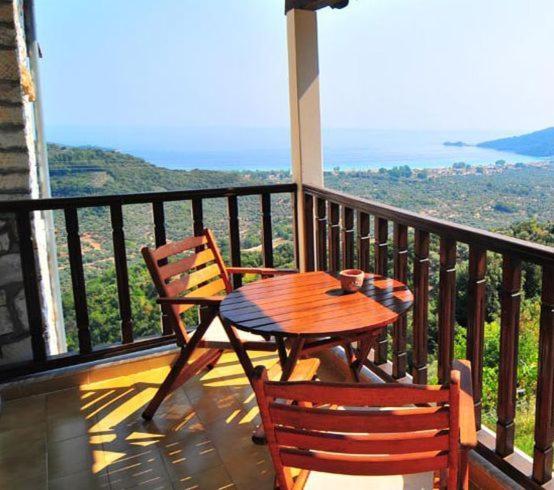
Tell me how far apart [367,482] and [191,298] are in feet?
4.64

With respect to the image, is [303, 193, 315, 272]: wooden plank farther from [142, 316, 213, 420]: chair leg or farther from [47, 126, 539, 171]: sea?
A: [142, 316, 213, 420]: chair leg

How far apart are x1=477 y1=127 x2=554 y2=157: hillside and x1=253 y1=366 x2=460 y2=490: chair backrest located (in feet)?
20.7

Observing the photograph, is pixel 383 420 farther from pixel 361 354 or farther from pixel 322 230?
pixel 322 230

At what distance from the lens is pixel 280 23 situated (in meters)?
3.80

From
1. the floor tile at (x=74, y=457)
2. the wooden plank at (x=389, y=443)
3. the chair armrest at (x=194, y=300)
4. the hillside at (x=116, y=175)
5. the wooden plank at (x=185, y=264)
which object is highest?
the hillside at (x=116, y=175)

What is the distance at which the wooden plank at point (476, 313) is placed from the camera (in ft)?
6.87

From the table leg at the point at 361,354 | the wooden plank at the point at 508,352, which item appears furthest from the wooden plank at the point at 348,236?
the wooden plank at the point at 508,352

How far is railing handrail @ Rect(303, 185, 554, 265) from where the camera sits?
1.76 meters

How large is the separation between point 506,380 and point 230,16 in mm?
8499

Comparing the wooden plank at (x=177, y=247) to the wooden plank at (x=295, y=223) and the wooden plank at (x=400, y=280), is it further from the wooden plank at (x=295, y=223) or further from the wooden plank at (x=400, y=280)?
the wooden plank at (x=400, y=280)

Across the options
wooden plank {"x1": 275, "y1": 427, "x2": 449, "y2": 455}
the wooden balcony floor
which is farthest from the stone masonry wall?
wooden plank {"x1": 275, "y1": 427, "x2": 449, "y2": 455}

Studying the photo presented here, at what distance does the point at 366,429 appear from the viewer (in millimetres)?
1201

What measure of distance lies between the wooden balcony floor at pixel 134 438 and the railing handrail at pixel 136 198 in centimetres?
111

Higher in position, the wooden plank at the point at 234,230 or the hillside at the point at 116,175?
the hillside at the point at 116,175
